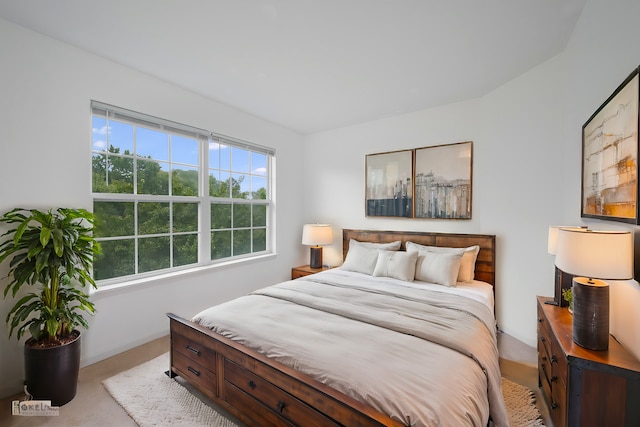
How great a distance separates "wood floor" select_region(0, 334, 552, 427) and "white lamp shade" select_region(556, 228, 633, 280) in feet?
3.97

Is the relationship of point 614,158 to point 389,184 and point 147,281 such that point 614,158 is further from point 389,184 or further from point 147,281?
point 147,281

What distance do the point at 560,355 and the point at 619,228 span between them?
2.46ft

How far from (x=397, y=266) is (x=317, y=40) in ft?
7.55

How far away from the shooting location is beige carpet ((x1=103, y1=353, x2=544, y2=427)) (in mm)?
1806

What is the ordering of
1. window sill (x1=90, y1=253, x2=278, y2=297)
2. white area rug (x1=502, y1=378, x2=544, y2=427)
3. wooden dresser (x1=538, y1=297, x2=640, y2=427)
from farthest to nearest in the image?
window sill (x1=90, y1=253, x2=278, y2=297), white area rug (x1=502, y1=378, x2=544, y2=427), wooden dresser (x1=538, y1=297, x2=640, y2=427)

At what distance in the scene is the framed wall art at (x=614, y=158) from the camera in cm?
128

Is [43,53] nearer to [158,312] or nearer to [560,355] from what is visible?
[158,312]

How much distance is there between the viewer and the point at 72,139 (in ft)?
7.74

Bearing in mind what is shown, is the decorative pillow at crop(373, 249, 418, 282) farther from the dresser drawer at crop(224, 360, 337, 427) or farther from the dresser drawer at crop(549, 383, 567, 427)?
the dresser drawer at crop(224, 360, 337, 427)

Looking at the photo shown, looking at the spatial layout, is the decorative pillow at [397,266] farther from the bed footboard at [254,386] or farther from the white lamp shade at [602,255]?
the bed footboard at [254,386]

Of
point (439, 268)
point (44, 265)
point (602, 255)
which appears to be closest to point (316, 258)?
point (439, 268)

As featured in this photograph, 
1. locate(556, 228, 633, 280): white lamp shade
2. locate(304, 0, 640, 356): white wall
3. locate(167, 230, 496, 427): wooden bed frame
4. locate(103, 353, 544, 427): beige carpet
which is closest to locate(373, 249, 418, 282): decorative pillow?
locate(304, 0, 640, 356): white wall

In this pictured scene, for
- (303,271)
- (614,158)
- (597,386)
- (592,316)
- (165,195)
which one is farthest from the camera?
(303,271)

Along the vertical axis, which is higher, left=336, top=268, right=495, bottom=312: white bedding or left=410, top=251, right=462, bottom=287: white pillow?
left=410, top=251, right=462, bottom=287: white pillow
